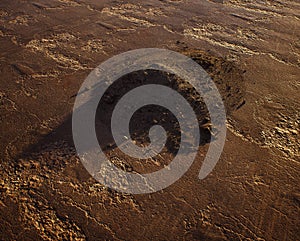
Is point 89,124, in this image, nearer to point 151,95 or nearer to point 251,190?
point 151,95

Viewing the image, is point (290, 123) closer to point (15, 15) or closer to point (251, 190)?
point (251, 190)

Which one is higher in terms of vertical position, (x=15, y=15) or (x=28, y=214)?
(x=15, y=15)

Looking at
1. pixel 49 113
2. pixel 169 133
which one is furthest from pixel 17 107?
pixel 169 133

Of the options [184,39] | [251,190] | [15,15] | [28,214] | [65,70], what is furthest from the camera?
[15,15]

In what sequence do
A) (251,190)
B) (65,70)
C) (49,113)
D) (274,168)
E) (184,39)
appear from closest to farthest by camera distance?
1. (251,190)
2. (274,168)
3. (49,113)
4. (65,70)
5. (184,39)

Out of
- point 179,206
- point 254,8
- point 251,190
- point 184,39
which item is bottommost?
point 179,206

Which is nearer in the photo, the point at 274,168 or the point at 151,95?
the point at 274,168

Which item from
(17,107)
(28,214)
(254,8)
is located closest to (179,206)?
(28,214)
